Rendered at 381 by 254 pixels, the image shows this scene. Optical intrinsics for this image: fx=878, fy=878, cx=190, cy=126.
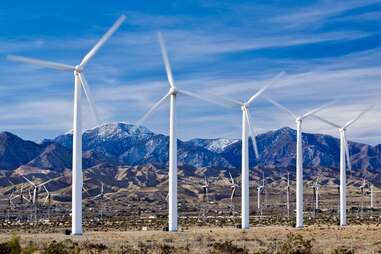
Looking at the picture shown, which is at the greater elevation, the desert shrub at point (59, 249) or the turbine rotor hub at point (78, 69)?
the turbine rotor hub at point (78, 69)

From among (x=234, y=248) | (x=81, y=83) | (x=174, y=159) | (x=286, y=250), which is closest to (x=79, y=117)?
(x=81, y=83)

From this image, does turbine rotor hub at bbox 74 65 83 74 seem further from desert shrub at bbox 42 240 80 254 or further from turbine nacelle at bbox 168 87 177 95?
desert shrub at bbox 42 240 80 254

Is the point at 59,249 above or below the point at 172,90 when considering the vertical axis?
below

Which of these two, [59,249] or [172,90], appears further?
[172,90]

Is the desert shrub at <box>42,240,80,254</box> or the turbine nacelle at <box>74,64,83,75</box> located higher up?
the turbine nacelle at <box>74,64,83,75</box>

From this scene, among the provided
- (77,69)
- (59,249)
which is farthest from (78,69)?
(59,249)

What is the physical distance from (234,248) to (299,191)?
177 ft

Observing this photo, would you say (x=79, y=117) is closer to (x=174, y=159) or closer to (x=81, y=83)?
(x=81, y=83)

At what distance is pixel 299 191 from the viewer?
348ft

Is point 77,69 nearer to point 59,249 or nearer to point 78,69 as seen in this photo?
point 78,69

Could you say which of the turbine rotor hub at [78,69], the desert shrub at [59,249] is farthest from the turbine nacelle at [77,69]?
the desert shrub at [59,249]

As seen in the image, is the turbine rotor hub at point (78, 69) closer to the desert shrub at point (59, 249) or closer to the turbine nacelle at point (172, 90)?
the turbine nacelle at point (172, 90)

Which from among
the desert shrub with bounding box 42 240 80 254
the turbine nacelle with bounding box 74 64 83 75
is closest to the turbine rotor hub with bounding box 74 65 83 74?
the turbine nacelle with bounding box 74 64 83 75

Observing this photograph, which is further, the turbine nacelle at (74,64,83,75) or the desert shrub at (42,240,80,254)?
the turbine nacelle at (74,64,83,75)
